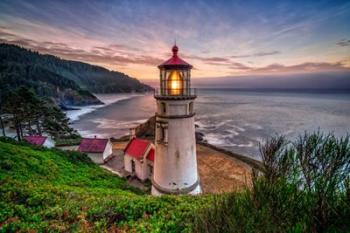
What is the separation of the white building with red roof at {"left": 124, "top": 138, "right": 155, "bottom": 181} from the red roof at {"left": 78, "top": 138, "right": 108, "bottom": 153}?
287 centimetres

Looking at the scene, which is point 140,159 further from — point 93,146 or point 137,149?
point 93,146

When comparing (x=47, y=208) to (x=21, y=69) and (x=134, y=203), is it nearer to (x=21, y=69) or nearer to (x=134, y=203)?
(x=134, y=203)

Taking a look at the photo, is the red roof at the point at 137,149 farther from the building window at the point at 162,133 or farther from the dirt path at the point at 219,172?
the building window at the point at 162,133

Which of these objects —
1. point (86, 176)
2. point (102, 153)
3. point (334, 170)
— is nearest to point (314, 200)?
point (334, 170)

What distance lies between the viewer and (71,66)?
152500 mm

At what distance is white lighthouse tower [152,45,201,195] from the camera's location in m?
8.28

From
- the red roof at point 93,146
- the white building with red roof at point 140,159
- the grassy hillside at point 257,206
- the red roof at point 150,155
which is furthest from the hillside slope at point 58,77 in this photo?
the grassy hillside at point 257,206

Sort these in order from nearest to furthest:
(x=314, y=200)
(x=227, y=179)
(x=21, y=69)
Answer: (x=314, y=200) → (x=227, y=179) → (x=21, y=69)

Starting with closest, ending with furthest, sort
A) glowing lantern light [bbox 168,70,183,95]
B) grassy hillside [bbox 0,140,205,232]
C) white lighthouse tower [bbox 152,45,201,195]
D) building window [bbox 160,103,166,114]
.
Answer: grassy hillside [bbox 0,140,205,232] < white lighthouse tower [bbox 152,45,201,195] < building window [bbox 160,103,166,114] < glowing lantern light [bbox 168,70,183,95]

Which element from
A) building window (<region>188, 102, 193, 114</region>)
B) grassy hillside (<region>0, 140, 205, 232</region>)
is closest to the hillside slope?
grassy hillside (<region>0, 140, 205, 232</region>)

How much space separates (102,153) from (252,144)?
65.9 feet

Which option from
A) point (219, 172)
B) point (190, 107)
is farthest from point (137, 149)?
point (190, 107)

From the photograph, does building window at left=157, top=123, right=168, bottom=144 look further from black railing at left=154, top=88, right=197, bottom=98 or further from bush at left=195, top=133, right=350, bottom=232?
bush at left=195, top=133, right=350, bottom=232

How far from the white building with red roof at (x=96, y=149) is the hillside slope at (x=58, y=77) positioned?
43.1 metres
